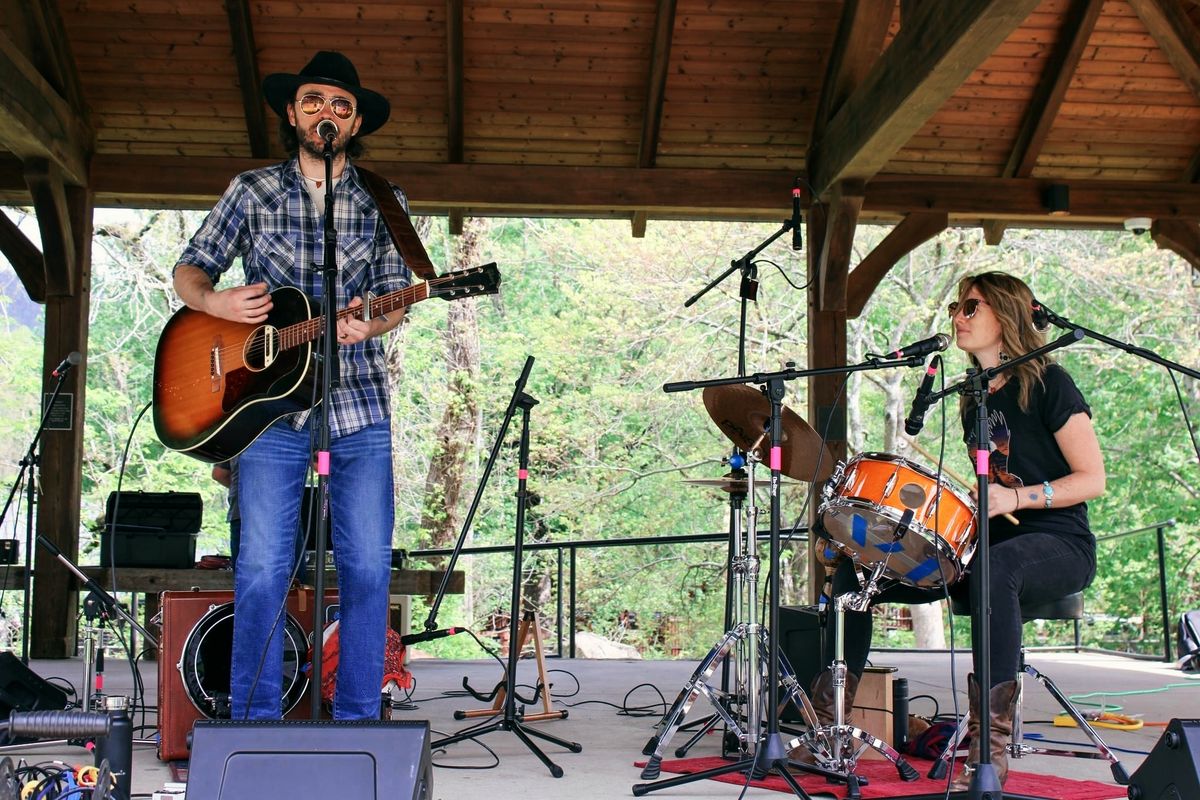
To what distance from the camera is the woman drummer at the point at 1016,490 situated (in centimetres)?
332

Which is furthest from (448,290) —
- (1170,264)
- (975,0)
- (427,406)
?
(1170,264)

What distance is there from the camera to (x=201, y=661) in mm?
3914

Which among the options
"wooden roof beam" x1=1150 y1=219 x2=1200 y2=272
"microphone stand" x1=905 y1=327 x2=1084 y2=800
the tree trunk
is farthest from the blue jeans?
the tree trunk

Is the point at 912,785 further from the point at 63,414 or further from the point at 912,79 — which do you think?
the point at 63,414

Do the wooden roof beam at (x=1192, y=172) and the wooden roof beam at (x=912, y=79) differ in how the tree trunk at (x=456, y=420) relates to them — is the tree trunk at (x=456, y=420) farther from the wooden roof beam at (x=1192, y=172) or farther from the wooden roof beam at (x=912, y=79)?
the wooden roof beam at (x=1192, y=172)

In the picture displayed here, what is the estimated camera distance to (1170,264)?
49.4 feet

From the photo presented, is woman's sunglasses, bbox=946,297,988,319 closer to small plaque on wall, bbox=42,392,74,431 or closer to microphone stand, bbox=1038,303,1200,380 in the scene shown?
microphone stand, bbox=1038,303,1200,380

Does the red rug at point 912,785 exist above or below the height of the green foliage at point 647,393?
below

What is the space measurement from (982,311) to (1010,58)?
4307 millimetres

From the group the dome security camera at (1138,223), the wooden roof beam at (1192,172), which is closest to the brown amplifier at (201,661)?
the dome security camera at (1138,223)

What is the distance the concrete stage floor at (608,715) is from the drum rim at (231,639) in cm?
24

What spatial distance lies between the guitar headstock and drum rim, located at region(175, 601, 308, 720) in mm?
1235

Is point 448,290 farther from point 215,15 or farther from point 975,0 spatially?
point 215,15

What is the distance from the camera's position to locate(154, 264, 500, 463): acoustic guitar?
3109 millimetres
